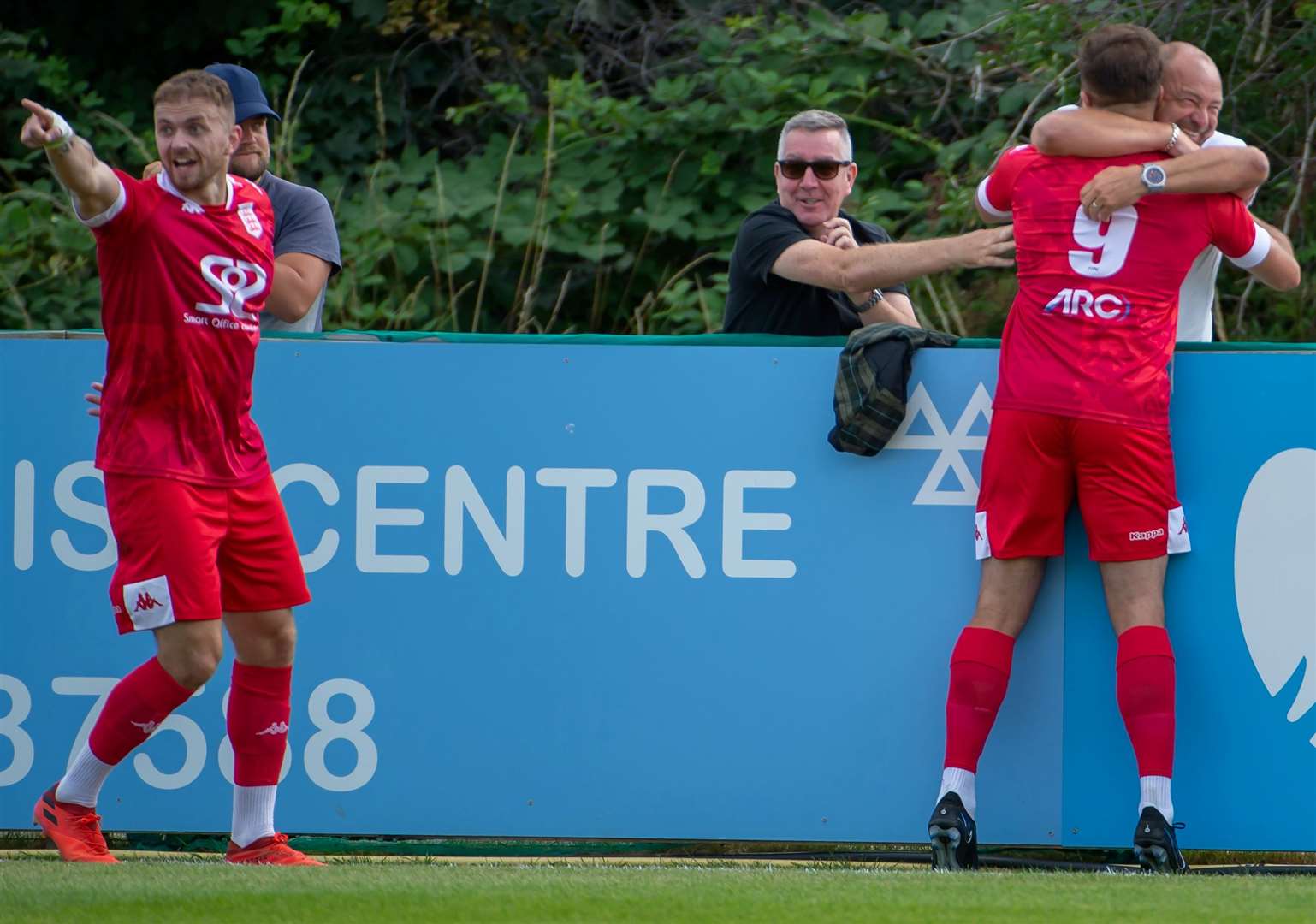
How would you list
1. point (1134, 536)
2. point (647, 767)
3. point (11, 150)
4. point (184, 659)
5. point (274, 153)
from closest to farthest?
point (184, 659) < point (1134, 536) < point (647, 767) < point (274, 153) < point (11, 150)

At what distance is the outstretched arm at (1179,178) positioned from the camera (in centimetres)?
468

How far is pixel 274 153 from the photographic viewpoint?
1038cm

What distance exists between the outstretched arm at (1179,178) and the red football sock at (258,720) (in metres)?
2.37

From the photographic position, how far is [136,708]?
453 centimetres

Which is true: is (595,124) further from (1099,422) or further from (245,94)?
(1099,422)

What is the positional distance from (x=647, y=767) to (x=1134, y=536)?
1439mm

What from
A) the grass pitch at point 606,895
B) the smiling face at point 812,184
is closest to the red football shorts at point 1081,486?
the grass pitch at point 606,895

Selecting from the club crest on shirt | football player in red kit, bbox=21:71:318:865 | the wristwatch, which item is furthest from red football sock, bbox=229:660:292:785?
the wristwatch

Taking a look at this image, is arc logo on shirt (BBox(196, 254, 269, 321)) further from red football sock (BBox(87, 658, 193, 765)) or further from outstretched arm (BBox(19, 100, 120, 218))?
red football sock (BBox(87, 658, 193, 765))

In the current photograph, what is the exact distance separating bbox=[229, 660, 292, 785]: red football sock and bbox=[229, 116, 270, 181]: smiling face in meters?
1.59

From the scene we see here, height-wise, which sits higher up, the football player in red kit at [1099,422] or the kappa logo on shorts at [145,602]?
the football player in red kit at [1099,422]

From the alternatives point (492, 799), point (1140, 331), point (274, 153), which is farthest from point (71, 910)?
point (274, 153)

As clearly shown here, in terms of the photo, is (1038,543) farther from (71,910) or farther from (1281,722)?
(71,910)

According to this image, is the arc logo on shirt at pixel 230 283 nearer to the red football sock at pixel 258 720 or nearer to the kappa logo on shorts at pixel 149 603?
the kappa logo on shorts at pixel 149 603
